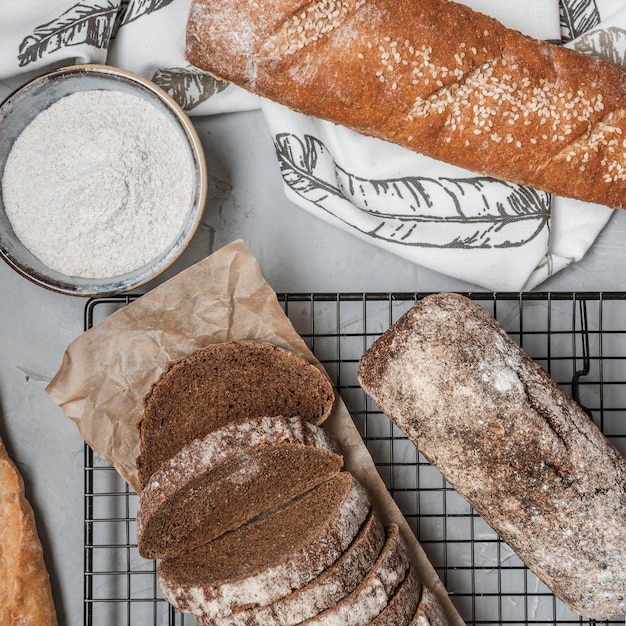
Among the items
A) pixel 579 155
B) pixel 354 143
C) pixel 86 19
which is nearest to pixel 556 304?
pixel 579 155

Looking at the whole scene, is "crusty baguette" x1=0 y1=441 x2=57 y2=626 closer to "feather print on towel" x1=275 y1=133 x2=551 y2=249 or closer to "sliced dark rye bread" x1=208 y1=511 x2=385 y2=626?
"sliced dark rye bread" x1=208 y1=511 x2=385 y2=626

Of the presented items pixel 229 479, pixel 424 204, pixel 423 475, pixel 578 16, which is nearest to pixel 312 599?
pixel 229 479

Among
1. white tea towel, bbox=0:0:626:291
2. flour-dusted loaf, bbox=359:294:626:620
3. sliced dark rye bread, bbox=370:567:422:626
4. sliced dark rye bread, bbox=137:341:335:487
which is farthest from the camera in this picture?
white tea towel, bbox=0:0:626:291

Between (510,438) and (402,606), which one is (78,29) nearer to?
(510,438)

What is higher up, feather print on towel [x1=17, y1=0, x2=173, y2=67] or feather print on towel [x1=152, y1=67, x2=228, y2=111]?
feather print on towel [x1=17, y1=0, x2=173, y2=67]

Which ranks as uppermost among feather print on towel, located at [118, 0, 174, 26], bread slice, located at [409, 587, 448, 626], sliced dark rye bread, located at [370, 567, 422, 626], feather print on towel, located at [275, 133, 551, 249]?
feather print on towel, located at [118, 0, 174, 26]

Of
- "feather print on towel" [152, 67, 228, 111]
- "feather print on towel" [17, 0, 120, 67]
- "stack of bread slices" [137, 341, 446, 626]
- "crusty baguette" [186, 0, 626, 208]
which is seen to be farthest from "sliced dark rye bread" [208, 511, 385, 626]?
"feather print on towel" [17, 0, 120, 67]

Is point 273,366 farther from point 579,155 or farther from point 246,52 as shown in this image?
point 579,155

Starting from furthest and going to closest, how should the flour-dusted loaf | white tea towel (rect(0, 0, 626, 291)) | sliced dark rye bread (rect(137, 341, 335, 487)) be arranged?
1. white tea towel (rect(0, 0, 626, 291))
2. sliced dark rye bread (rect(137, 341, 335, 487))
3. the flour-dusted loaf
